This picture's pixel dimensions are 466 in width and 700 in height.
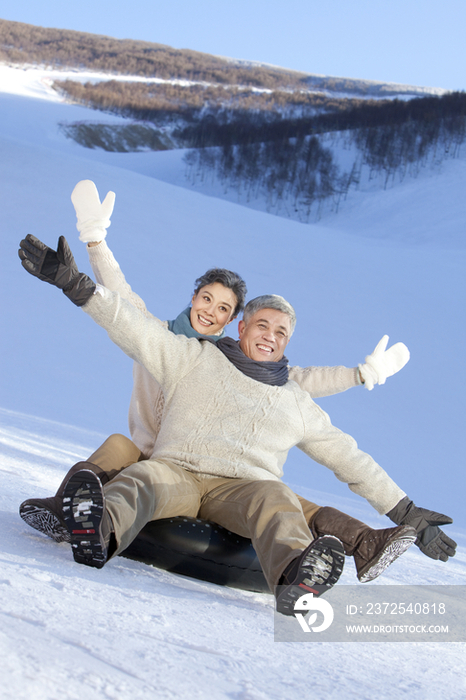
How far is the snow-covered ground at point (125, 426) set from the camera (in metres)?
0.98

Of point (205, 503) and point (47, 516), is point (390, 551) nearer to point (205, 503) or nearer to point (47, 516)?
point (205, 503)

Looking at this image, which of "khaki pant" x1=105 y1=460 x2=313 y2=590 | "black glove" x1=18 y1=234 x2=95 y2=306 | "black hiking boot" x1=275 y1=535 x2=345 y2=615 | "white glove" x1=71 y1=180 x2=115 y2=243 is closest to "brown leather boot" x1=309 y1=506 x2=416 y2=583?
"khaki pant" x1=105 y1=460 x2=313 y2=590

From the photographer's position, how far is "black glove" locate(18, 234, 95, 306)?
5.61 feet

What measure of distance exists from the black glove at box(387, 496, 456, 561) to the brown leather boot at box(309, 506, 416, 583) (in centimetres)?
27

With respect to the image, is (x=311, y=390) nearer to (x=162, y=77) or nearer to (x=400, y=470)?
(x=400, y=470)

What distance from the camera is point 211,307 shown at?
227 centimetres

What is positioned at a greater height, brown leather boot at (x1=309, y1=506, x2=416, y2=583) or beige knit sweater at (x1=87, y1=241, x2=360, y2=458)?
beige knit sweater at (x1=87, y1=241, x2=360, y2=458)

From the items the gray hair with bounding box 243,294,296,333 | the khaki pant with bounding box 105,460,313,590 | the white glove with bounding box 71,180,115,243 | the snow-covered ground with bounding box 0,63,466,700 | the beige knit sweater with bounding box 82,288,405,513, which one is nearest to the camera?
the snow-covered ground with bounding box 0,63,466,700

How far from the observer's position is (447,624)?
5.42 feet

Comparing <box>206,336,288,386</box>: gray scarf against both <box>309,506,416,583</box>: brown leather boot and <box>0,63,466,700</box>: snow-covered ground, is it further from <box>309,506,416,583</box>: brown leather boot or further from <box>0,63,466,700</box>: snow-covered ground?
<box>0,63,466,700</box>: snow-covered ground

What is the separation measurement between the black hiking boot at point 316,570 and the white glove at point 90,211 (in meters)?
1.41

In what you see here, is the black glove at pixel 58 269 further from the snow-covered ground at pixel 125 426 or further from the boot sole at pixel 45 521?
the snow-covered ground at pixel 125 426

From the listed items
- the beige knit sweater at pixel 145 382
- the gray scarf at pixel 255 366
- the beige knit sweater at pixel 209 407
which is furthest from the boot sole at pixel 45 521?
the gray scarf at pixel 255 366

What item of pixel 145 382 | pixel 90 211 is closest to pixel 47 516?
pixel 145 382
